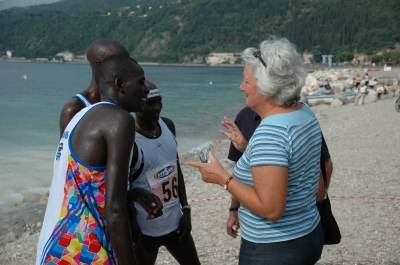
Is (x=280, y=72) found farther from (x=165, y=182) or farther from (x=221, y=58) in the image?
(x=221, y=58)

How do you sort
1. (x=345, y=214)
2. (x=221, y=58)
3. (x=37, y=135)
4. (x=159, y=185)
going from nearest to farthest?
(x=159, y=185), (x=345, y=214), (x=37, y=135), (x=221, y=58)

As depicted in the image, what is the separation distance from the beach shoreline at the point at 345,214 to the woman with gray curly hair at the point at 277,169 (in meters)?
2.90

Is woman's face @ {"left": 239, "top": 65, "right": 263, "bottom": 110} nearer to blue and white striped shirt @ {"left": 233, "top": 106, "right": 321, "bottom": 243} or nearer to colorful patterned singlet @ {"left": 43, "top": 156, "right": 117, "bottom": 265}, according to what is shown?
blue and white striped shirt @ {"left": 233, "top": 106, "right": 321, "bottom": 243}

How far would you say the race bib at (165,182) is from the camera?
10.8 feet

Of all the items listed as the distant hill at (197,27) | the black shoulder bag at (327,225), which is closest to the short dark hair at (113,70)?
the black shoulder bag at (327,225)

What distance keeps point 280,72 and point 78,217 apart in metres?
1.17

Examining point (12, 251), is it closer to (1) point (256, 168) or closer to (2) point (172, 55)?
(1) point (256, 168)

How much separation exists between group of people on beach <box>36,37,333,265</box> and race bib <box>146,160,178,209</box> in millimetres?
22

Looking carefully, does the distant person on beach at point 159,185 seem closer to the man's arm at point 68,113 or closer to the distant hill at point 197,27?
the man's arm at point 68,113

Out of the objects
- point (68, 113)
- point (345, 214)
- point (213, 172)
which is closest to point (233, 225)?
point (213, 172)

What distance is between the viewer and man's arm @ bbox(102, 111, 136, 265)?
2.16 m

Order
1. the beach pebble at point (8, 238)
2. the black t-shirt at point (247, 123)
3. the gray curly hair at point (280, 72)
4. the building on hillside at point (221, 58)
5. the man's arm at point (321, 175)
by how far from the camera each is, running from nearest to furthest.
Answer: the gray curly hair at point (280, 72) → the man's arm at point (321, 175) → the black t-shirt at point (247, 123) → the beach pebble at point (8, 238) → the building on hillside at point (221, 58)

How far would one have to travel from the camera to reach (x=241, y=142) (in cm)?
328

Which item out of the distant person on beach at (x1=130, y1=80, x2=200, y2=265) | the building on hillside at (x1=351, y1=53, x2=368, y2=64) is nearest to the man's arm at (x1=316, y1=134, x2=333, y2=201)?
the distant person on beach at (x1=130, y1=80, x2=200, y2=265)
